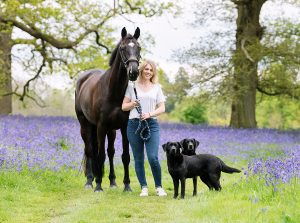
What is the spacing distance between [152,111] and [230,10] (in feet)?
58.6

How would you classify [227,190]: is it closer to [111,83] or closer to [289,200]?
[289,200]

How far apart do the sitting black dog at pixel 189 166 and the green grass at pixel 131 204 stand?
0.36 metres

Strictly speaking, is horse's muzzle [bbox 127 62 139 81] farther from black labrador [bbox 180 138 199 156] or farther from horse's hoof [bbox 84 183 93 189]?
horse's hoof [bbox 84 183 93 189]

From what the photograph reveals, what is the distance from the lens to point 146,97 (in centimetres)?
948

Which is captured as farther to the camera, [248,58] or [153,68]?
[248,58]

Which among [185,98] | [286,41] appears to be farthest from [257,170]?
[185,98]

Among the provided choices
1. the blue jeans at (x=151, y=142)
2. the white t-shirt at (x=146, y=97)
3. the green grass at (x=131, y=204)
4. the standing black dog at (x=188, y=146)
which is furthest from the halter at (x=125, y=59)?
the green grass at (x=131, y=204)

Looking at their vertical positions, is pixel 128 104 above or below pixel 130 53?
below

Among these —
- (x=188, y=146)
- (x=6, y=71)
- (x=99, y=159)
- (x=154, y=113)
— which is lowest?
(x=99, y=159)

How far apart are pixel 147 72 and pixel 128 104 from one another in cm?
61

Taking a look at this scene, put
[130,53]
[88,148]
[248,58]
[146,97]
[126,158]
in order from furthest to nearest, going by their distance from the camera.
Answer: [248,58], [88,148], [126,158], [146,97], [130,53]

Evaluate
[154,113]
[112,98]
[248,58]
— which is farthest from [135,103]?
[248,58]

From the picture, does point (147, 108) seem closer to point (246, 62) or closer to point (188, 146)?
point (188, 146)

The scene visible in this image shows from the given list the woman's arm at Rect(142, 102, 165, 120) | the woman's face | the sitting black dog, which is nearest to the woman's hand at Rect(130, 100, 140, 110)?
the woman's arm at Rect(142, 102, 165, 120)
